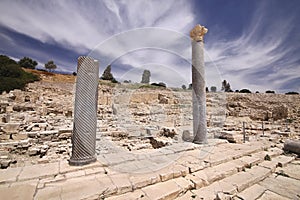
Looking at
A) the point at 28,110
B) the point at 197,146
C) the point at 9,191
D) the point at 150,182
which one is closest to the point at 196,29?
the point at 197,146

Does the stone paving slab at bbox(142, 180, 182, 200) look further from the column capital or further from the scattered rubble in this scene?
the column capital

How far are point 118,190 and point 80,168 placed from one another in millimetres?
1124

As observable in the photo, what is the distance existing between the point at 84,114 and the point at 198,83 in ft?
13.4

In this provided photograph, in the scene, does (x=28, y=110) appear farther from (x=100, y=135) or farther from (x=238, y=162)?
(x=238, y=162)

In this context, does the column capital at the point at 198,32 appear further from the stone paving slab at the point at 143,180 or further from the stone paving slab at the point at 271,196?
the stone paving slab at the point at 271,196

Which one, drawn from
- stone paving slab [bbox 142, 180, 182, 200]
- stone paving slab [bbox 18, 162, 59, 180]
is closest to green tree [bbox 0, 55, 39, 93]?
stone paving slab [bbox 18, 162, 59, 180]

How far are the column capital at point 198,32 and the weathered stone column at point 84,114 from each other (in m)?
3.99

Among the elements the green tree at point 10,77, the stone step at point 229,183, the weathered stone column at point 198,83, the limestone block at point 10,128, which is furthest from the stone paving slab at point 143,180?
the green tree at point 10,77

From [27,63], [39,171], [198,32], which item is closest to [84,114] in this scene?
[39,171]

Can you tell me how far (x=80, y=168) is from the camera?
11.1 ft

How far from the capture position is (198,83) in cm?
596

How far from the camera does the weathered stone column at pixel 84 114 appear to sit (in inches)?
141

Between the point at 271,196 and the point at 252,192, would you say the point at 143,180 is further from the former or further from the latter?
the point at 271,196

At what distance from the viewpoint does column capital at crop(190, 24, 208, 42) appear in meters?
5.94
